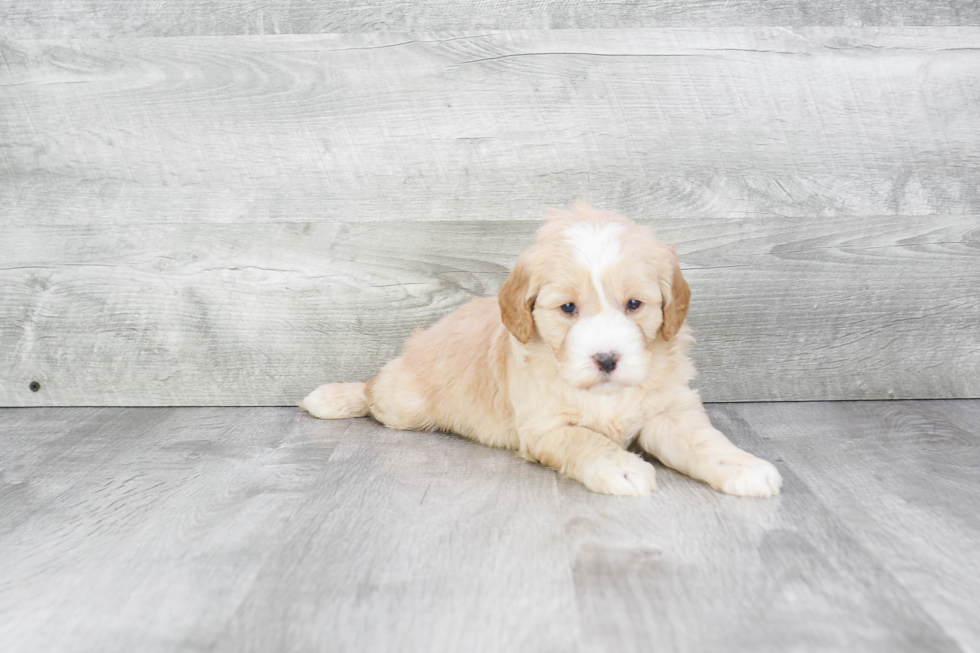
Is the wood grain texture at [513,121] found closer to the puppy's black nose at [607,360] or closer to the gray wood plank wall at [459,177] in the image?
the gray wood plank wall at [459,177]

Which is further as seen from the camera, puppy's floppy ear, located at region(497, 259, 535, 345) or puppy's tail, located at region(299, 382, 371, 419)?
puppy's tail, located at region(299, 382, 371, 419)

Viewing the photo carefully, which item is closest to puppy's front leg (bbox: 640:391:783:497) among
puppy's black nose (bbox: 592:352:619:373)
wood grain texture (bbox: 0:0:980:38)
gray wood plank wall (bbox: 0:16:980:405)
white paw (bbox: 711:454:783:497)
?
white paw (bbox: 711:454:783:497)

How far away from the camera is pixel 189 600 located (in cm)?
132

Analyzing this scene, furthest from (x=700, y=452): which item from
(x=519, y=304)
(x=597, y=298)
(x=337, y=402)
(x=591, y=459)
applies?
(x=337, y=402)

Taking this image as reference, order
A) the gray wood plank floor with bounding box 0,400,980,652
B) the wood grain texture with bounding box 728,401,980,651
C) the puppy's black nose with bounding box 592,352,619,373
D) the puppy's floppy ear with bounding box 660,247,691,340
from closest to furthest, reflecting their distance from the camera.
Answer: the gray wood plank floor with bounding box 0,400,980,652
the wood grain texture with bounding box 728,401,980,651
the puppy's black nose with bounding box 592,352,619,373
the puppy's floppy ear with bounding box 660,247,691,340

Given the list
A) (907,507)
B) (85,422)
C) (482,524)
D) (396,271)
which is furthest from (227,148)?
(907,507)

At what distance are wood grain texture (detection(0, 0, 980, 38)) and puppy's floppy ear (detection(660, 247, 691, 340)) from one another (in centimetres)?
105

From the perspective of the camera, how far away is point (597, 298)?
5.85 feet

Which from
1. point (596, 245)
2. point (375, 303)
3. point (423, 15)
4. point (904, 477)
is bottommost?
point (904, 477)

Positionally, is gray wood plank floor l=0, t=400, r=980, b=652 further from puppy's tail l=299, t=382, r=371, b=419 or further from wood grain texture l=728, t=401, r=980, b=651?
puppy's tail l=299, t=382, r=371, b=419

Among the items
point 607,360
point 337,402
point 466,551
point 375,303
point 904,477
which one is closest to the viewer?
point 466,551

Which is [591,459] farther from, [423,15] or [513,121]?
[423,15]

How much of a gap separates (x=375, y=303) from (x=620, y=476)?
3.99ft

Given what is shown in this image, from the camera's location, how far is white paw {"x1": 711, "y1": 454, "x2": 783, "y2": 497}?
5.60 feet
